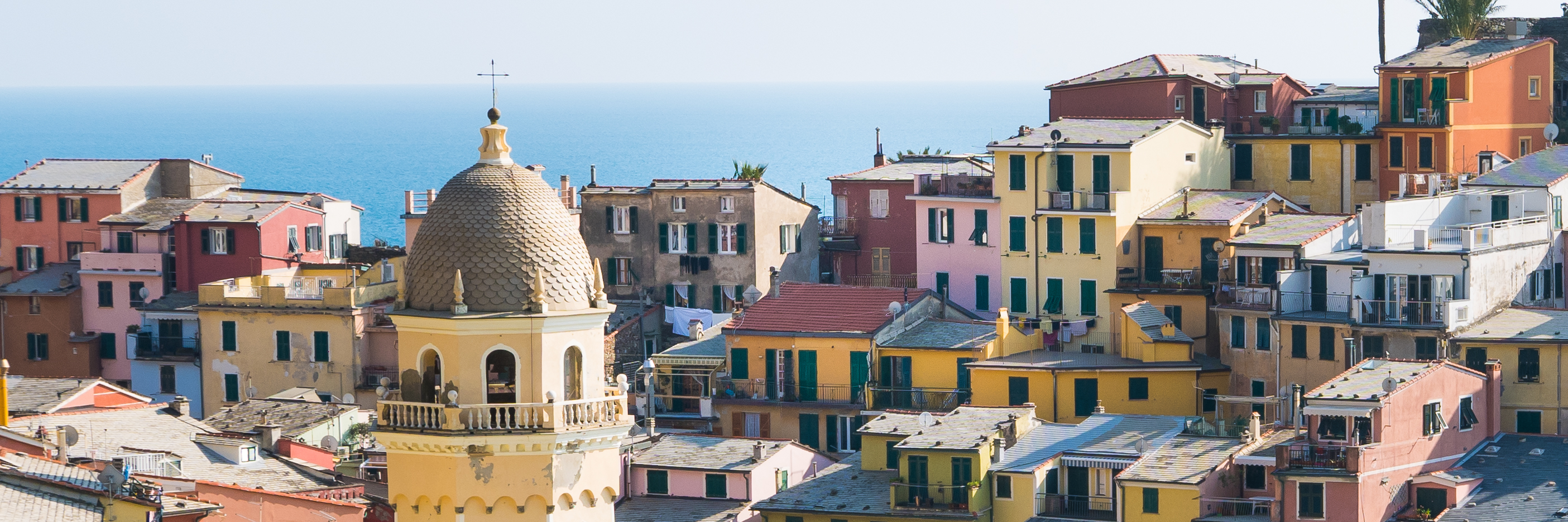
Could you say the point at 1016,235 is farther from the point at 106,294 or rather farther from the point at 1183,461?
the point at 106,294

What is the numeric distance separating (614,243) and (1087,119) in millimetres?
12991

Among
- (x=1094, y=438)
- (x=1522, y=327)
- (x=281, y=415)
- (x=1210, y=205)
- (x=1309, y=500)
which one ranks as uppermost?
(x=1210, y=205)

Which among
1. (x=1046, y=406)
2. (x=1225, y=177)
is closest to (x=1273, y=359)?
(x=1046, y=406)

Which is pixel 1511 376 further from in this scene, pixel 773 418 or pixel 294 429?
pixel 294 429

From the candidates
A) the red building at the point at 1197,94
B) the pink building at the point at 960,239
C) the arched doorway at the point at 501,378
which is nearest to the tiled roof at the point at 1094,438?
the pink building at the point at 960,239

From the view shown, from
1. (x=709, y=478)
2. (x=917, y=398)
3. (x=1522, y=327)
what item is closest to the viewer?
(x=1522, y=327)

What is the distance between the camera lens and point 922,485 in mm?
53312

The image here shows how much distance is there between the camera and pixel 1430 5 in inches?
2955

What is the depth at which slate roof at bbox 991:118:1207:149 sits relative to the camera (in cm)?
6425

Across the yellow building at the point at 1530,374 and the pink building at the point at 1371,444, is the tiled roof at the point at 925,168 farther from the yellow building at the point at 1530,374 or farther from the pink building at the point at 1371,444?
the pink building at the point at 1371,444

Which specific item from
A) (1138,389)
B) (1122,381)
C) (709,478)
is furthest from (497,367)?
(1138,389)

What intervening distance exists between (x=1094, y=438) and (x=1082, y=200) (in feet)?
38.1

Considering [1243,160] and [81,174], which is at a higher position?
[81,174]

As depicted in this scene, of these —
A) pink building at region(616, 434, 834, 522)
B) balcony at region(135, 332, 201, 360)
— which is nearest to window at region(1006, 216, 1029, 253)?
pink building at region(616, 434, 834, 522)
